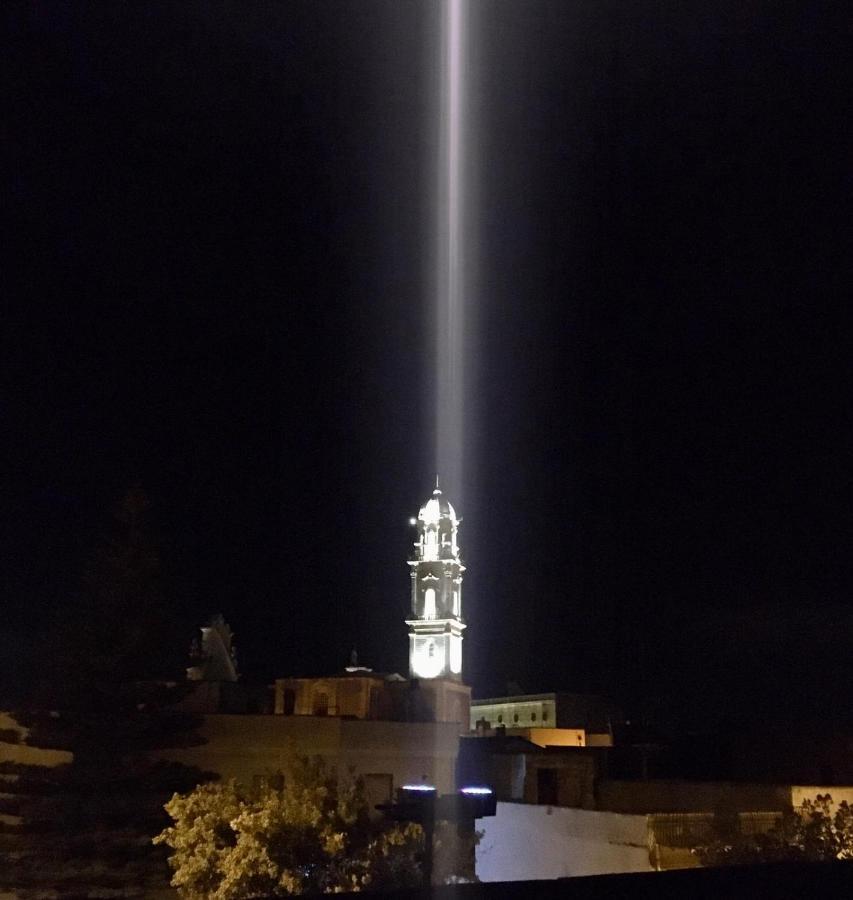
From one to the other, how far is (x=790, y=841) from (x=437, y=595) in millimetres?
39784

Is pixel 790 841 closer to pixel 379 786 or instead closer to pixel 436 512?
pixel 379 786

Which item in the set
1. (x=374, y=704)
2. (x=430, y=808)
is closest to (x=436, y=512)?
(x=374, y=704)

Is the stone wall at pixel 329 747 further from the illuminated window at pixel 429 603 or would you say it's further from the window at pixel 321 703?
the illuminated window at pixel 429 603

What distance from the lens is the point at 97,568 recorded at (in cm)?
1962

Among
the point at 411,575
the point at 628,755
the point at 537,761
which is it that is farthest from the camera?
the point at 411,575

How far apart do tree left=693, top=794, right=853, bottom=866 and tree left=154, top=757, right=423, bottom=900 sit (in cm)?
422

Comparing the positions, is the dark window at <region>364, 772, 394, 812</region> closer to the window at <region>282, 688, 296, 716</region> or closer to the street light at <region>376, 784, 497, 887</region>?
the street light at <region>376, 784, 497, 887</region>

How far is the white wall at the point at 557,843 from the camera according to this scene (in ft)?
56.1

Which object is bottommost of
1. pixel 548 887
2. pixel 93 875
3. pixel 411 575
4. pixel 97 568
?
pixel 93 875

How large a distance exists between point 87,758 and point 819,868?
14962mm

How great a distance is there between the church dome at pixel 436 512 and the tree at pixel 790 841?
37.8m

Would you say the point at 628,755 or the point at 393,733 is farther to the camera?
the point at 628,755

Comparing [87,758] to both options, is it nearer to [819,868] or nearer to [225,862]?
Answer: [225,862]

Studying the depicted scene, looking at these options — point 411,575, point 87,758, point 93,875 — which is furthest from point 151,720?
point 411,575
